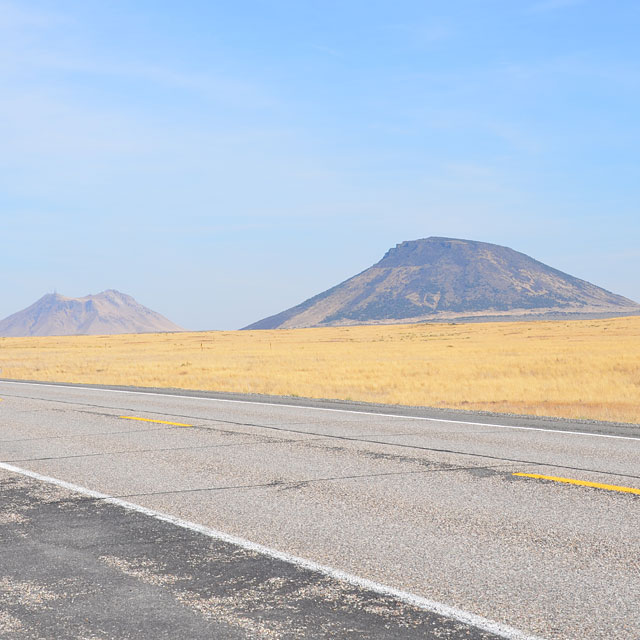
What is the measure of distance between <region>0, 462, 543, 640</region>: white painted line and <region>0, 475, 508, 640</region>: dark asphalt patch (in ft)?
0.24

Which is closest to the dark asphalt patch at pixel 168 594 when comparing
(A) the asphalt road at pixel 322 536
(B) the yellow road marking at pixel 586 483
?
(A) the asphalt road at pixel 322 536

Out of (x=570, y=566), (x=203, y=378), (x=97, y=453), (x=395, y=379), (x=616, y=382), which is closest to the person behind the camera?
(x=570, y=566)

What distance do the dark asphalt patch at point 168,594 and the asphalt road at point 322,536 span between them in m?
0.02

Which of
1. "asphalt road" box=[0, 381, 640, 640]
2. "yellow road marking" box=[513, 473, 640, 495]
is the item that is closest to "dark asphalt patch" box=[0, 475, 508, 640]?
"asphalt road" box=[0, 381, 640, 640]

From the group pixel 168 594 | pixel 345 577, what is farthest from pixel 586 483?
pixel 168 594

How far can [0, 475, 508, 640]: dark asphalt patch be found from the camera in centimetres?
437

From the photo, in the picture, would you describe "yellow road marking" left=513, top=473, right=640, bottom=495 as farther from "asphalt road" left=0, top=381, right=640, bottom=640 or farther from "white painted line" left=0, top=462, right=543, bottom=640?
"white painted line" left=0, top=462, right=543, bottom=640

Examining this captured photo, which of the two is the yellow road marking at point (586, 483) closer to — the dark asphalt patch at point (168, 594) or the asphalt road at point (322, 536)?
the asphalt road at point (322, 536)

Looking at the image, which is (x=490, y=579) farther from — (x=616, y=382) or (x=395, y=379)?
(x=395, y=379)

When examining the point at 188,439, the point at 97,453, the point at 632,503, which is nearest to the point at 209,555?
the point at 632,503

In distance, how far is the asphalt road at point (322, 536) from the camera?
4.54m

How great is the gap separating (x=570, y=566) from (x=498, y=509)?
1.71 m

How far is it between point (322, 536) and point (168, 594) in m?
1.68

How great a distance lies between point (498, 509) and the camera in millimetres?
7152
